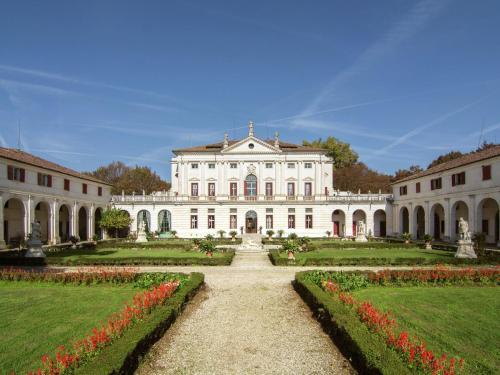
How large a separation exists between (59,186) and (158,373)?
118 feet

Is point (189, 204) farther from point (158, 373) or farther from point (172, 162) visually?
point (158, 373)

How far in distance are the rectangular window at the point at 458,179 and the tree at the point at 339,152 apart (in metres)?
34.7

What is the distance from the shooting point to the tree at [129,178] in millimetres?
69681

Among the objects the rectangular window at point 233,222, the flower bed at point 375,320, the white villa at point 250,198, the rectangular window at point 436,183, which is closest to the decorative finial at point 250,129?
the white villa at point 250,198

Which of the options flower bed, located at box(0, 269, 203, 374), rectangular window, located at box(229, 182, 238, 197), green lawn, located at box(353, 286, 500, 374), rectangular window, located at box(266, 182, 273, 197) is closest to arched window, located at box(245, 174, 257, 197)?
rectangular window, located at box(229, 182, 238, 197)

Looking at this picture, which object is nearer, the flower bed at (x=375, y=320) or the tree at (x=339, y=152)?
the flower bed at (x=375, y=320)

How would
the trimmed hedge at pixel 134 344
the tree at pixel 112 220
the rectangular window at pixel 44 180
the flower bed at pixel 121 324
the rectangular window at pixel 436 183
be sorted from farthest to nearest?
1. the tree at pixel 112 220
2. the rectangular window at pixel 436 183
3. the rectangular window at pixel 44 180
4. the flower bed at pixel 121 324
5. the trimmed hedge at pixel 134 344

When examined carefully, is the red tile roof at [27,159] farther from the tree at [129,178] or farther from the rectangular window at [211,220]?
the tree at [129,178]

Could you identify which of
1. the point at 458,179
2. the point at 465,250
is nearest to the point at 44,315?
the point at 465,250

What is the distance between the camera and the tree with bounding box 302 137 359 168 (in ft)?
231

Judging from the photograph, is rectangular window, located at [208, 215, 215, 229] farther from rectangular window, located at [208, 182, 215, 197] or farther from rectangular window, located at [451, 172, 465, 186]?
rectangular window, located at [451, 172, 465, 186]

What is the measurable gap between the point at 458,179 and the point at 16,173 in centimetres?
3919

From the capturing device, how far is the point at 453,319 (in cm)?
982

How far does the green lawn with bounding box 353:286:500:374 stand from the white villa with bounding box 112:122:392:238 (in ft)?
113
